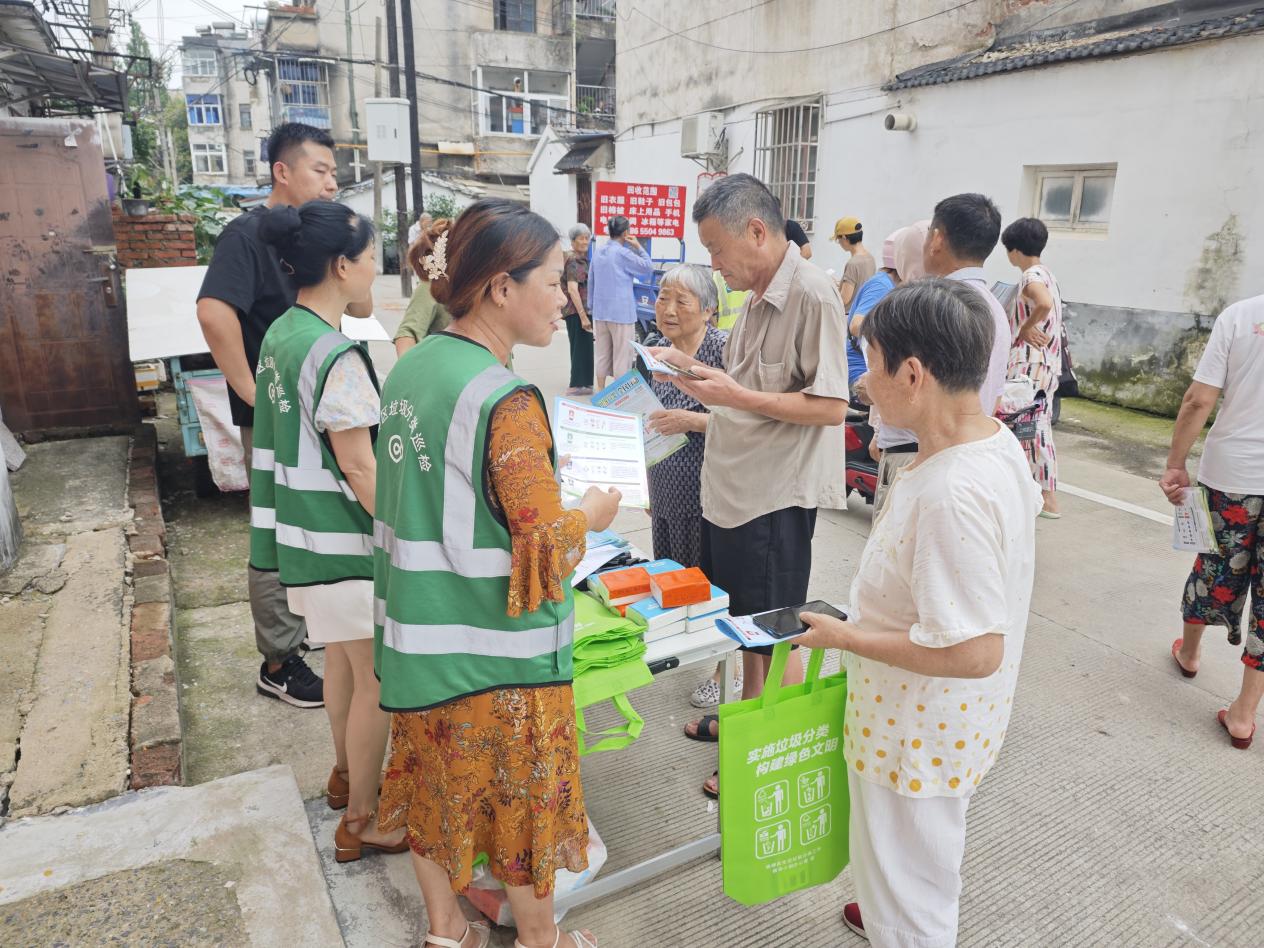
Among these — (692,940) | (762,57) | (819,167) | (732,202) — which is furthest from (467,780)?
(762,57)

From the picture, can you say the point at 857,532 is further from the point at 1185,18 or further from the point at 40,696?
the point at 1185,18

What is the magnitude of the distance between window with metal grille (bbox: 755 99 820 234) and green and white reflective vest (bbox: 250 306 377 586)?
→ 10331 mm

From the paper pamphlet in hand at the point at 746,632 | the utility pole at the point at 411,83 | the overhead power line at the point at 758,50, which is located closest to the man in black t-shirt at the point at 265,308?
the paper pamphlet in hand at the point at 746,632

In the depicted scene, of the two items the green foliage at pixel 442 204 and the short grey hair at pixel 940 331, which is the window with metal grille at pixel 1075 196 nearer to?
the short grey hair at pixel 940 331

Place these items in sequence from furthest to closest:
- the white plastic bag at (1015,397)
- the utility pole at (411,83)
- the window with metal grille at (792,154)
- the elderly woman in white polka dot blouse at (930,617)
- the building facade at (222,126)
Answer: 1. the building facade at (222,126)
2. the utility pole at (411,83)
3. the window with metal grille at (792,154)
4. the white plastic bag at (1015,397)
5. the elderly woman in white polka dot blouse at (930,617)

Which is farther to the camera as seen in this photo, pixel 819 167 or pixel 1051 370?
pixel 819 167

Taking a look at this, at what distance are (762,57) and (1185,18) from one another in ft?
19.8

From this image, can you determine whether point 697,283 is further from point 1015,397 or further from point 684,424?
point 1015,397

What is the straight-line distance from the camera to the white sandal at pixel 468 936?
1.78 meters

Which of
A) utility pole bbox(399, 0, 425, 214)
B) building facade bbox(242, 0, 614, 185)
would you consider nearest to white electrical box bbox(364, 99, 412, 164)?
utility pole bbox(399, 0, 425, 214)

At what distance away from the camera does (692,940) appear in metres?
2.01

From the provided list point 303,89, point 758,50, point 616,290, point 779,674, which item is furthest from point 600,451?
point 303,89

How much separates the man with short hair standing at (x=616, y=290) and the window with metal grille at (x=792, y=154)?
4592mm

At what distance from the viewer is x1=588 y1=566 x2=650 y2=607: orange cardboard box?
2.03m
